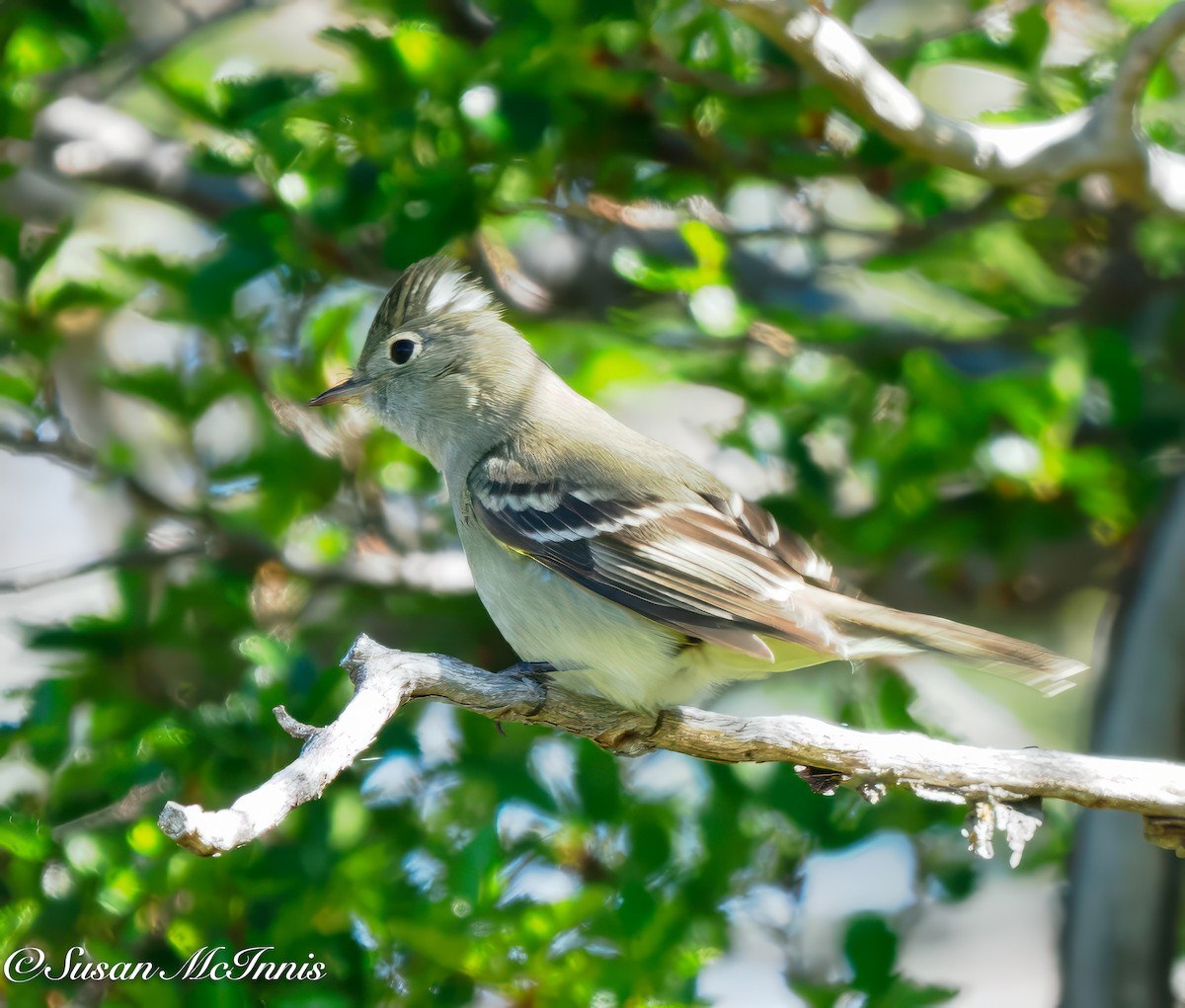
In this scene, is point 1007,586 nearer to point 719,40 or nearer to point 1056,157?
point 1056,157

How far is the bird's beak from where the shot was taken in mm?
3641

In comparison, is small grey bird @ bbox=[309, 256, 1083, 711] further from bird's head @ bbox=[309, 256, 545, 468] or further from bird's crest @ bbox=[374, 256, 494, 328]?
bird's crest @ bbox=[374, 256, 494, 328]

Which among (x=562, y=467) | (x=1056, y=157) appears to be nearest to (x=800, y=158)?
(x=1056, y=157)

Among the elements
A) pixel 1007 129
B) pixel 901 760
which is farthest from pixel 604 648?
pixel 1007 129

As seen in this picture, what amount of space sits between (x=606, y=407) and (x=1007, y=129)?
1737 millimetres

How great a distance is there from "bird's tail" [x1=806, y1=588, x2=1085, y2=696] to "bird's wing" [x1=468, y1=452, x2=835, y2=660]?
81 millimetres

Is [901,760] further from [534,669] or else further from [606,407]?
[606,407]

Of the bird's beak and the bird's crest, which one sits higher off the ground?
the bird's crest

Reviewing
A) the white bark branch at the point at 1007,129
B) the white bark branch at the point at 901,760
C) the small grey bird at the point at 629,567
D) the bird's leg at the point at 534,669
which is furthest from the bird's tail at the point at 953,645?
the white bark branch at the point at 1007,129

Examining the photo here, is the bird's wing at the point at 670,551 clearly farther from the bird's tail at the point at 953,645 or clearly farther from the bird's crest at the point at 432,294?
the bird's crest at the point at 432,294

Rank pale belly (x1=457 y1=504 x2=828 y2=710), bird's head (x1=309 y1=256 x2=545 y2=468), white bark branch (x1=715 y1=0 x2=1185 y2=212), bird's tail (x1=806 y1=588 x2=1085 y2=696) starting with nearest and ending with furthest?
bird's tail (x1=806 y1=588 x2=1085 y2=696) < pale belly (x1=457 y1=504 x2=828 y2=710) < white bark branch (x1=715 y1=0 x2=1185 y2=212) < bird's head (x1=309 y1=256 x2=545 y2=468)

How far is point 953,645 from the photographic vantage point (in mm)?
2662

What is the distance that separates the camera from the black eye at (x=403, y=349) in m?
3.77

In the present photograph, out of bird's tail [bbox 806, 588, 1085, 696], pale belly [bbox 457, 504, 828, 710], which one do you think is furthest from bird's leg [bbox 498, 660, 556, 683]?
bird's tail [bbox 806, 588, 1085, 696]
